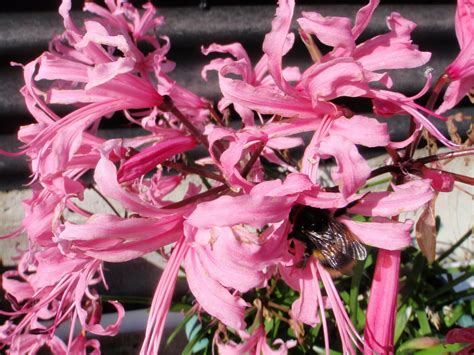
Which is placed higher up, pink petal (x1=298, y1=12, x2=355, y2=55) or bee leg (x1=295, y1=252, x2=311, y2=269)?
pink petal (x1=298, y1=12, x2=355, y2=55)

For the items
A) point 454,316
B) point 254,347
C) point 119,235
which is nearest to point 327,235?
point 119,235

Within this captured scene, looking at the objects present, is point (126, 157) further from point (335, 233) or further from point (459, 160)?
point (459, 160)

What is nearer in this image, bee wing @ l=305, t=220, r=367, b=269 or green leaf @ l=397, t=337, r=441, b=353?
bee wing @ l=305, t=220, r=367, b=269

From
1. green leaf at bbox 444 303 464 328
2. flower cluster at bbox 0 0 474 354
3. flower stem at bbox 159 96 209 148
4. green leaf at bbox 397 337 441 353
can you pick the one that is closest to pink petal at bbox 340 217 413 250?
flower cluster at bbox 0 0 474 354

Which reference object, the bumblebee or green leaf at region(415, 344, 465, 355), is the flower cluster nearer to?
the bumblebee

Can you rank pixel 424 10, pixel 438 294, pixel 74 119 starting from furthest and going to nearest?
pixel 424 10 < pixel 438 294 < pixel 74 119

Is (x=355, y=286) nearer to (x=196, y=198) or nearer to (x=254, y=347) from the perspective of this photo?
(x=254, y=347)

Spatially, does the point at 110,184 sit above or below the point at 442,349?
above

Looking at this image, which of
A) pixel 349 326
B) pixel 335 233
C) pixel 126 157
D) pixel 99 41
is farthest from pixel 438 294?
pixel 99 41
